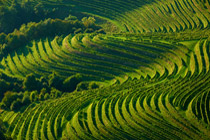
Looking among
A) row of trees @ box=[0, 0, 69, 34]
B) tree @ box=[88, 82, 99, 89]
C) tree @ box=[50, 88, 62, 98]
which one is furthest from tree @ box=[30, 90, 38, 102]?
row of trees @ box=[0, 0, 69, 34]

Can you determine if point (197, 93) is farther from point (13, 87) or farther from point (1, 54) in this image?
point (1, 54)

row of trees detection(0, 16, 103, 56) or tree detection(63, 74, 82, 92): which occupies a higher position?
row of trees detection(0, 16, 103, 56)

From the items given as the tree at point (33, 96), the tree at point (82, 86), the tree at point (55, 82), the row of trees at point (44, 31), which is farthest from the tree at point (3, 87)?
the row of trees at point (44, 31)

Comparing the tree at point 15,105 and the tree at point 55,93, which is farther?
the tree at point 55,93

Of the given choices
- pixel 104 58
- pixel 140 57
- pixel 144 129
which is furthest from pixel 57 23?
pixel 144 129

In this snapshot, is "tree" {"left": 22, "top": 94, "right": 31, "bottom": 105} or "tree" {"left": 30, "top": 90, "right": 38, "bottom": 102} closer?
"tree" {"left": 22, "top": 94, "right": 31, "bottom": 105}

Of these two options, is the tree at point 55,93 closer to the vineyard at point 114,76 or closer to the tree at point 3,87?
the vineyard at point 114,76

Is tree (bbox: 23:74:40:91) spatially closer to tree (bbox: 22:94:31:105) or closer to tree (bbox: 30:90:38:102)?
tree (bbox: 30:90:38:102)

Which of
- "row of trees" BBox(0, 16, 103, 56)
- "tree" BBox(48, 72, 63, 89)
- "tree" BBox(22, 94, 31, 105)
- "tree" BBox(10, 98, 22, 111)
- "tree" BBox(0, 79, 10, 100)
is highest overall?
"row of trees" BBox(0, 16, 103, 56)
